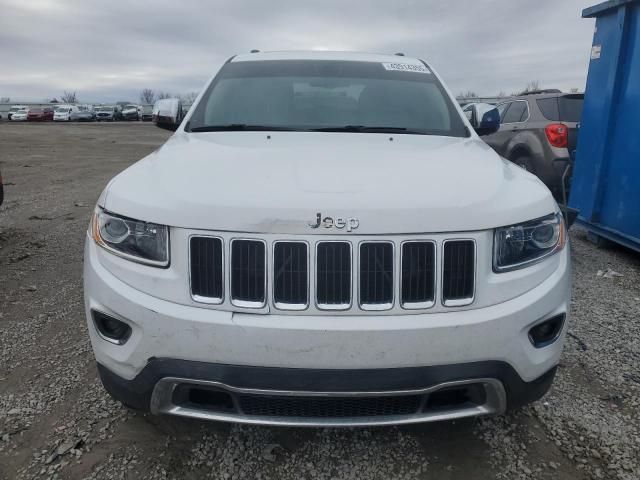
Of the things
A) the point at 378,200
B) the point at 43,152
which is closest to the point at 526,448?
the point at 378,200

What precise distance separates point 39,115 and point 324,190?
5183cm

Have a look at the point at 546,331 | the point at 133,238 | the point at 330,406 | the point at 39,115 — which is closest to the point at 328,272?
the point at 330,406

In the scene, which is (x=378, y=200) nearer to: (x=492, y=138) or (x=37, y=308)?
(x=37, y=308)

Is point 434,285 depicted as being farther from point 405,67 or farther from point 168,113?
point 168,113

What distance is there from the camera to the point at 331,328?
1.72 m

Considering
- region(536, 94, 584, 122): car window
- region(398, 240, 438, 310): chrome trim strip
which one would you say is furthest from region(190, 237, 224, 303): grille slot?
region(536, 94, 584, 122): car window

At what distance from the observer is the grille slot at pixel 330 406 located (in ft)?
6.06

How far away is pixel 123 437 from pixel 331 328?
4.00ft

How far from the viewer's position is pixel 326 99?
124 inches

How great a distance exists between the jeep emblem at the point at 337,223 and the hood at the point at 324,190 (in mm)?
12

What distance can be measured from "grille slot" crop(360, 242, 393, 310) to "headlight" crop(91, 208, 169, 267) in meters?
0.70

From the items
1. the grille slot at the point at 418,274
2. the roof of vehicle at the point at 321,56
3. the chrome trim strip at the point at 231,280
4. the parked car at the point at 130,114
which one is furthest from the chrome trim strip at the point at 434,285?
the parked car at the point at 130,114

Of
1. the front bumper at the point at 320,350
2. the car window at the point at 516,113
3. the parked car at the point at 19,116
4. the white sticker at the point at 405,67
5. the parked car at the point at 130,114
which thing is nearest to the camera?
the front bumper at the point at 320,350

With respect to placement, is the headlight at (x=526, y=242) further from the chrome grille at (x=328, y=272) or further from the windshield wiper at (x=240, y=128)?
the windshield wiper at (x=240, y=128)
